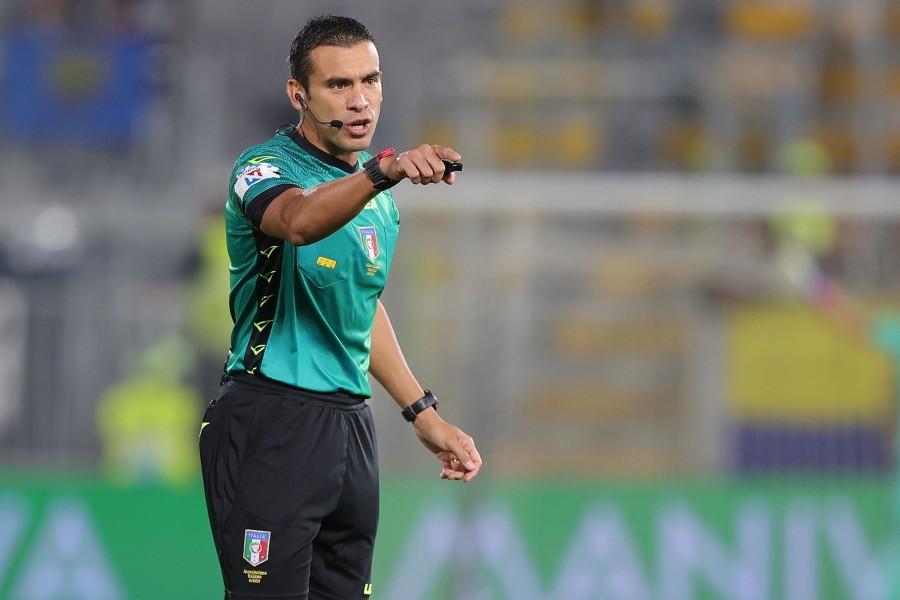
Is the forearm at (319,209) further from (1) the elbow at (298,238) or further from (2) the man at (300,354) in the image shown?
(2) the man at (300,354)

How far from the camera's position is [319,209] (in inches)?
100

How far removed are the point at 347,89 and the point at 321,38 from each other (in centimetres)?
12

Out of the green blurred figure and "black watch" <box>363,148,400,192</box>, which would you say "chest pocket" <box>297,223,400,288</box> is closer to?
"black watch" <box>363,148,400,192</box>

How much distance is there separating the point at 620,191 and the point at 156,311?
2.66 m

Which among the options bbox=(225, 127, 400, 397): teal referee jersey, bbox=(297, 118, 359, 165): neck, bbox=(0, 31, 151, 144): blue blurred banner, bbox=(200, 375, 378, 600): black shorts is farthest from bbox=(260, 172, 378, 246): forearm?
bbox=(0, 31, 151, 144): blue blurred banner

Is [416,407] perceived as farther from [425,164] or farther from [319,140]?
[425,164]

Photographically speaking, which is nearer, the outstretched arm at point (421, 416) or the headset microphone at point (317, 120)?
the headset microphone at point (317, 120)

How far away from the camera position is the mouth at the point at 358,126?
2891 millimetres

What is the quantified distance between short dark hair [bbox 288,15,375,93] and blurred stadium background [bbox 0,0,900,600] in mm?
3718

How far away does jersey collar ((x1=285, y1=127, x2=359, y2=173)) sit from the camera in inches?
117

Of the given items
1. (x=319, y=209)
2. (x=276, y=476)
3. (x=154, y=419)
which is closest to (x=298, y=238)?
(x=319, y=209)

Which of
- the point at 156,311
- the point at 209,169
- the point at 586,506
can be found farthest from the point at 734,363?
the point at 209,169

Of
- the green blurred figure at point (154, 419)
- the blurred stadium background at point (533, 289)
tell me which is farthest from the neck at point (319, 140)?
the green blurred figure at point (154, 419)

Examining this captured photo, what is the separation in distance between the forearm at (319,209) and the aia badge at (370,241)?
1.14 feet
